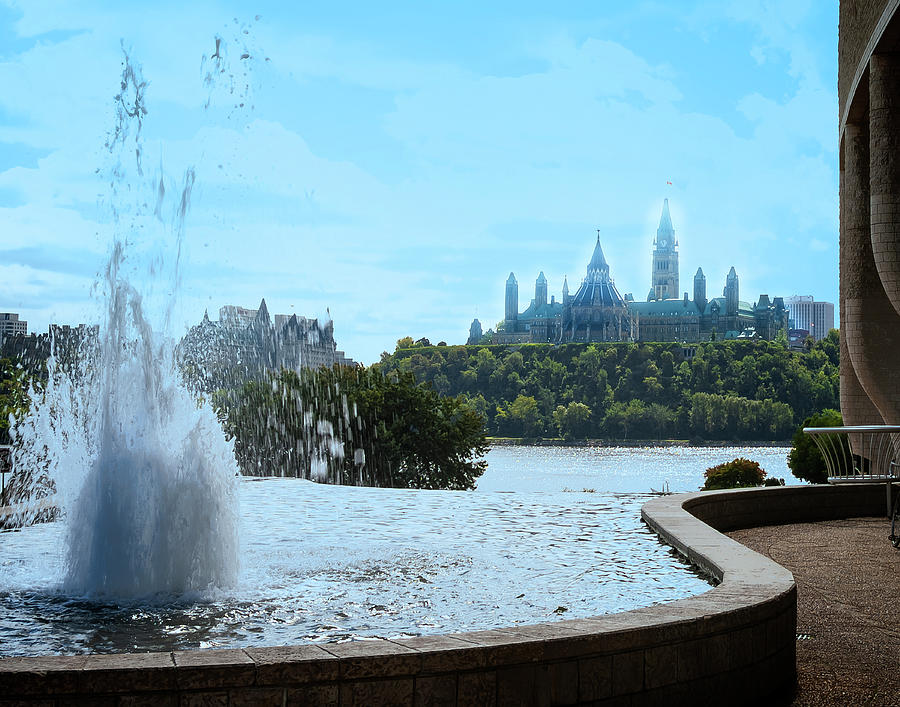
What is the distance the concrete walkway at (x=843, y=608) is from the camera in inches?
179

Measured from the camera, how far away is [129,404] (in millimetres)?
7406

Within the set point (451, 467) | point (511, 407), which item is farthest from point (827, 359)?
point (451, 467)

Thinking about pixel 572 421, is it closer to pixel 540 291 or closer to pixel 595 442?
pixel 595 442

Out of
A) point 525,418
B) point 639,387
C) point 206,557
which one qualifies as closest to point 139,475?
point 206,557

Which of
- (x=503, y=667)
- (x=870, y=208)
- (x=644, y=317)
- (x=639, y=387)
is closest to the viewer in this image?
(x=503, y=667)

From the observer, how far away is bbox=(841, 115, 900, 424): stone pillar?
16172 mm

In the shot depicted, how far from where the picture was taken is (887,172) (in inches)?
541

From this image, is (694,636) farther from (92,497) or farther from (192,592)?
(92,497)

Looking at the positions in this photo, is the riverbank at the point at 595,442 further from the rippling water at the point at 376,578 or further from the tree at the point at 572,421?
the rippling water at the point at 376,578

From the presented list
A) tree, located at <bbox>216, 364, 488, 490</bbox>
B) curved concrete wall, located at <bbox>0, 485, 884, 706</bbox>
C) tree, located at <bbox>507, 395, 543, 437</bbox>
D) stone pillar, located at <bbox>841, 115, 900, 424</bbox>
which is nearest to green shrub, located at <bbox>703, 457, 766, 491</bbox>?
stone pillar, located at <bbox>841, 115, 900, 424</bbox>

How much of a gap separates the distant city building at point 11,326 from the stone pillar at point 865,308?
19043 millimetres

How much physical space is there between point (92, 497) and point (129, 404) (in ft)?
3.00

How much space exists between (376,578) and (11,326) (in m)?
24.3

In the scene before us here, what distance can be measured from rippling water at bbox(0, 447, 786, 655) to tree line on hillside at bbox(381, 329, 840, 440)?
Answer: 3180 inches
